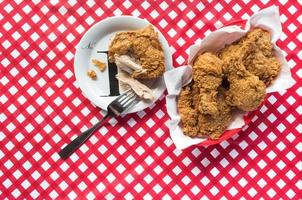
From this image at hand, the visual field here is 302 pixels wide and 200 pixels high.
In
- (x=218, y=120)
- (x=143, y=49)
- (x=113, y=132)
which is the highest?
(x=143, y=49)

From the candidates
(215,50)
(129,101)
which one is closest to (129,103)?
(129,101)

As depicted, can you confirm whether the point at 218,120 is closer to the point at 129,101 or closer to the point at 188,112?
the point at 188,112

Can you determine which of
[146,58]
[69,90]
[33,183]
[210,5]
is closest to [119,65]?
[146,58]

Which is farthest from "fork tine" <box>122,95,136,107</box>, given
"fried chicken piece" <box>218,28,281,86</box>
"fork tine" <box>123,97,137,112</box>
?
"fried chicken piece" <box>218,28,281,86</box>

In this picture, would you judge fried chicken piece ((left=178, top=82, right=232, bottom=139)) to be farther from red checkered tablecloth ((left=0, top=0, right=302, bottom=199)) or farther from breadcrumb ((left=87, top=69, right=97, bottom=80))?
breadcrumb ((left=87, top=69, right=97, bottom=80))

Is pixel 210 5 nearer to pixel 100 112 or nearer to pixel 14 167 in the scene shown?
pixel 100 112
